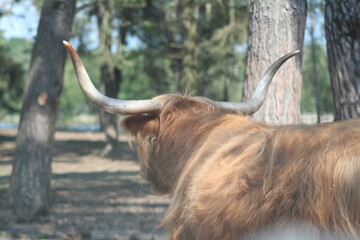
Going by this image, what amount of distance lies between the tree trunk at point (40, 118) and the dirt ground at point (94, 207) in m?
0.37

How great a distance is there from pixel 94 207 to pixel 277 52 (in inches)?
250

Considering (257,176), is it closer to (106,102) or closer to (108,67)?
(106,102)

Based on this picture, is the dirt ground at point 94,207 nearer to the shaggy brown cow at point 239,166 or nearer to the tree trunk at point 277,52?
the shaggy brown cow at point 239,166

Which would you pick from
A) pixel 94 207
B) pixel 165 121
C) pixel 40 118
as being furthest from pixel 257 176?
pixel 94 207

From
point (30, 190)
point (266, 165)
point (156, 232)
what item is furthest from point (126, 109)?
point (30, 190)

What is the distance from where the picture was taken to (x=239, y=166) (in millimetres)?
3230

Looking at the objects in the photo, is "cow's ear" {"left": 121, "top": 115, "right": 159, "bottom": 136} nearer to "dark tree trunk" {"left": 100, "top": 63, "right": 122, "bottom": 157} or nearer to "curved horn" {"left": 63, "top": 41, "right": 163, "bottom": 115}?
"curved horn" {"left": 63, "top": 41, "right": 163, "bottom": 115}

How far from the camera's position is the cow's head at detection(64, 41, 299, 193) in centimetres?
430

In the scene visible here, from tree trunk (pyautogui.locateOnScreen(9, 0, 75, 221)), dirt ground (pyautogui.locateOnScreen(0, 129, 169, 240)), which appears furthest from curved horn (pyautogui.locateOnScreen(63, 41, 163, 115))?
tree trunk (pyautogui.locateOnScreen(9, 0, 75, 221))

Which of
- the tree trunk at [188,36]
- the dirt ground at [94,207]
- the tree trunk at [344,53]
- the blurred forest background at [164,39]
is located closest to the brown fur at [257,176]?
the dirt ground at [94,207]

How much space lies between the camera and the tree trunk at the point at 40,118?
31.1 ft

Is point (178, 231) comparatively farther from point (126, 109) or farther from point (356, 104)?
point (356, 104)

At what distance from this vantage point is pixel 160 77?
30.4m

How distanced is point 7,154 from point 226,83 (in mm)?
10969
